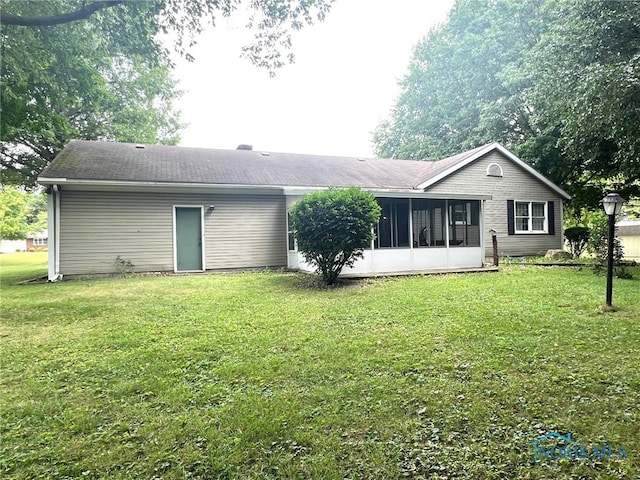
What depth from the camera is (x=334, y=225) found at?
296 inches

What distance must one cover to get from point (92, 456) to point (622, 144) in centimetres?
1129

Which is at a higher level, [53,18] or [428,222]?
[53,18]

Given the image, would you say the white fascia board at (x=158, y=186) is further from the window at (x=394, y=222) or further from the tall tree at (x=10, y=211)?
the tall tree at (x=10, y=211)

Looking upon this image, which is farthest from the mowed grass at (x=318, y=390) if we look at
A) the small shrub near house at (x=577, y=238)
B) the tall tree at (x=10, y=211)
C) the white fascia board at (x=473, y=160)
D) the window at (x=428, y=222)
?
the tall tree at (x=10, y=211)

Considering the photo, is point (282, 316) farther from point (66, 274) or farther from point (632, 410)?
point (66, 274)

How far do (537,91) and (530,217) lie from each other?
5110 mm

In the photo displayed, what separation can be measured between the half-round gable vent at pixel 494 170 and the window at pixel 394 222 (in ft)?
17.3

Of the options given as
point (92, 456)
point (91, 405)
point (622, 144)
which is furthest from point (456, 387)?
point (622, 144)

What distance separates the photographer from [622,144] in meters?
8.73

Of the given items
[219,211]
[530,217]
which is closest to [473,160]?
[530,217]

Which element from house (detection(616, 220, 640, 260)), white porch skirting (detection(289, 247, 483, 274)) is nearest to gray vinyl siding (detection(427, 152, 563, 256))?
white porch skirting (detection(289, 247, 483, 274))

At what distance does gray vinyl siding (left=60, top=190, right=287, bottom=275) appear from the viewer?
9719mm

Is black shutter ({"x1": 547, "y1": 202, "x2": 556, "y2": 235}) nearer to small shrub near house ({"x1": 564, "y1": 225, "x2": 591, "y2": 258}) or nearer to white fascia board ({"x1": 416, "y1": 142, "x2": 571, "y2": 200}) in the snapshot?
white fascia board ({"x1": 416, "y1": 142, "x2": 571, "y2": 200})

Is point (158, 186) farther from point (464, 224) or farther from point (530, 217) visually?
point (530, 217)
